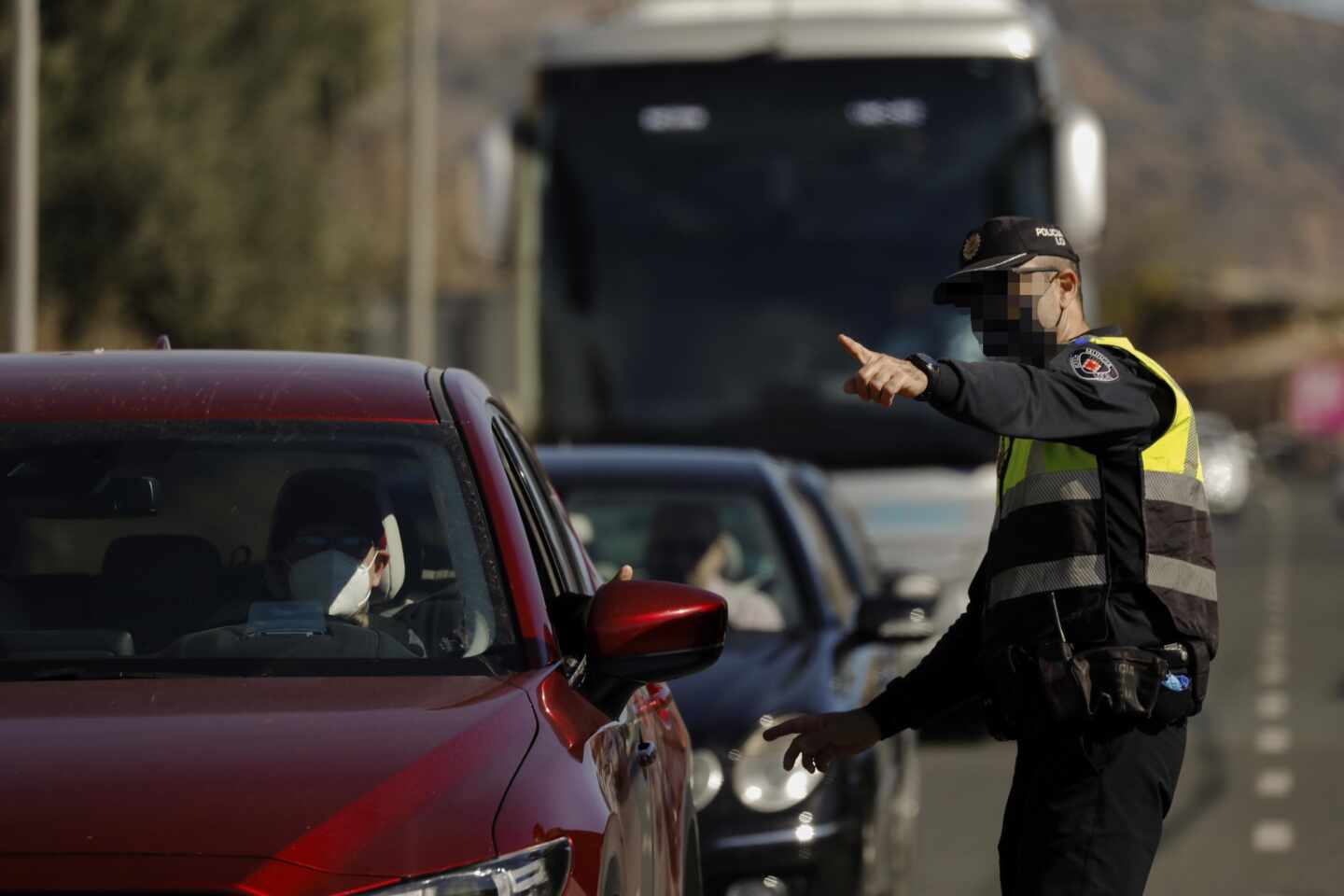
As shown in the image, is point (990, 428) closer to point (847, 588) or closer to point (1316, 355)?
point (847, 588)

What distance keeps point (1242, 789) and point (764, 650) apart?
5279 millimetres

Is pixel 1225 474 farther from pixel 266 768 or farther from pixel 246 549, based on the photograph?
pixel 266 768

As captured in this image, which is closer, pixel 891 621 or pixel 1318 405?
pixel 891 621

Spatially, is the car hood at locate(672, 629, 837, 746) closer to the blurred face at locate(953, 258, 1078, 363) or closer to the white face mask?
the white face mask

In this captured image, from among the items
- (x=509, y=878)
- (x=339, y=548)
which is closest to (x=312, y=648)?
(x=339, y=548)

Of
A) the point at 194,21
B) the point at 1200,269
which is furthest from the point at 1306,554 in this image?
the point at 1200,269

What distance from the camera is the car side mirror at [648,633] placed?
4645 mm

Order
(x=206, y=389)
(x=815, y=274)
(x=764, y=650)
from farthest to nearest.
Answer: (x=815, y=274) → (x=764, y=650) → (x=206, y=389)

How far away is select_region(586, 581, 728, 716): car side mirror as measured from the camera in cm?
464

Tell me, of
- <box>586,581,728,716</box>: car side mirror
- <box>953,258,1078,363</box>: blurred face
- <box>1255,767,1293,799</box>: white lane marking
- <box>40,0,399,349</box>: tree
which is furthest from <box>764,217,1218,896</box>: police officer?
<box>40,0,399,349</box>: tree

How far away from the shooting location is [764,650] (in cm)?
828

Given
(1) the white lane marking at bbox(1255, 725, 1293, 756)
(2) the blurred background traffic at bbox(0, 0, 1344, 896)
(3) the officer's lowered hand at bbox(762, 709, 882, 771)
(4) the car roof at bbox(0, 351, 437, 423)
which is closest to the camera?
(4) the car roof at bbox(0, 351, 437, 423)

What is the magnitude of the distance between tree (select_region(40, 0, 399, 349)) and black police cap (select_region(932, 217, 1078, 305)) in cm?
2087

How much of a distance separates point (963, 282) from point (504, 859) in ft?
4.72
